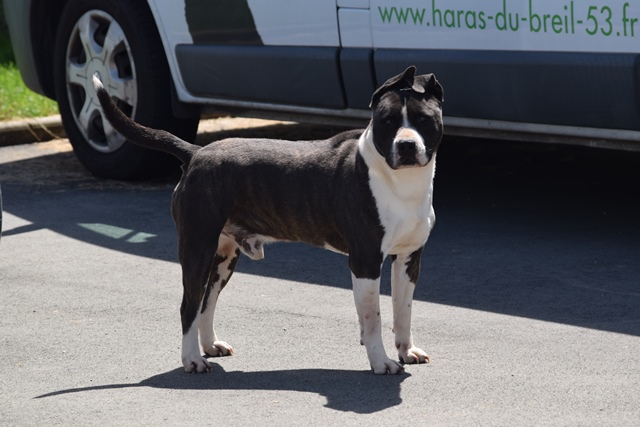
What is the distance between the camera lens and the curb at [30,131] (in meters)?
9.81

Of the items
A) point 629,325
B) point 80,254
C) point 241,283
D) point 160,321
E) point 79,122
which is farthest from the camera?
point 79,122

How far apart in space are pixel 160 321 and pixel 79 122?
11.0 feet

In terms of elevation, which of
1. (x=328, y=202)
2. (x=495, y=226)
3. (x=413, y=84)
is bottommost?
(x=495, y=226)

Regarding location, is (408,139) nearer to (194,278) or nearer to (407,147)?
(407,147)

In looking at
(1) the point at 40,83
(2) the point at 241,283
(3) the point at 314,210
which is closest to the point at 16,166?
(1) the point at 40,83

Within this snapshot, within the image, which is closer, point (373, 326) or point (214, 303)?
point (373, 326)

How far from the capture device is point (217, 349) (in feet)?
16.1

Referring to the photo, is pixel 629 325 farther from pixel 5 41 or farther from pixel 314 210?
pixel 5 41

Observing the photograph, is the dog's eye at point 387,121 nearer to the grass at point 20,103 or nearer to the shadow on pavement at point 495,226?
the shadow on pavement at point 495,226

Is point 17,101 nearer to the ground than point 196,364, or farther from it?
nearer to the ground

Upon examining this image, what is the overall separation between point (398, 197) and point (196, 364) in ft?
3.08

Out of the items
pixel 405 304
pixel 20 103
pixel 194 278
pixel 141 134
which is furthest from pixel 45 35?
pixel 405 304

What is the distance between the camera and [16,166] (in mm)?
9008

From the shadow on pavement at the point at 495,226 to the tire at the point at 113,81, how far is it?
0.18 metres
